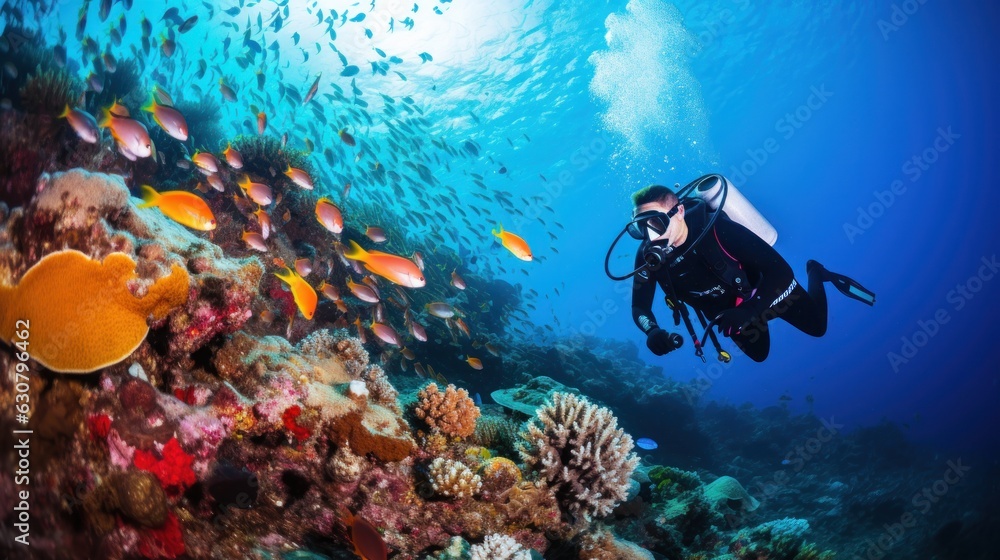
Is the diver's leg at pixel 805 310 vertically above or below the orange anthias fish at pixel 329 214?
above

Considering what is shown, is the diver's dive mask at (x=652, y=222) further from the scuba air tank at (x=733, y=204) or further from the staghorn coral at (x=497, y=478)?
the staghorn coral at (x=497, y=478)

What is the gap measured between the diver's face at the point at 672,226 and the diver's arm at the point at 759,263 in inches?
19.6

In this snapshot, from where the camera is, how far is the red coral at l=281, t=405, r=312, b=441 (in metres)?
3.16

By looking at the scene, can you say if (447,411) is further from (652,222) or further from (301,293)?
(652,222)

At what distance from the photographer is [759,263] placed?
5008 mm

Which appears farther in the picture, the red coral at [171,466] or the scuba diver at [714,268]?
the scuba diver at [714,268]

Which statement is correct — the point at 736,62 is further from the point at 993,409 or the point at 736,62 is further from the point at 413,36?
the point at 993,409

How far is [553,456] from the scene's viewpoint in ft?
12.8

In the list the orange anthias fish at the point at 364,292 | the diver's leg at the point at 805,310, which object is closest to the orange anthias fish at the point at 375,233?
the orange anthias fish at the point at 364,292

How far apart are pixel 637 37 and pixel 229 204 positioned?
30978mm

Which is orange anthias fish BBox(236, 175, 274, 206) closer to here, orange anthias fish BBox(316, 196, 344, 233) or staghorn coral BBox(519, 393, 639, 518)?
orange anthias fish BBox(316, 196, 344, 233)

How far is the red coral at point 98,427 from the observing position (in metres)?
2.58

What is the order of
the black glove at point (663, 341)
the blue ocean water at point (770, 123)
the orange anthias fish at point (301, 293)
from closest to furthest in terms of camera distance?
the orange anthias fish at point (301, 293) < the black glove at point (663, 341) < the blue ocean water at point (770, 123)

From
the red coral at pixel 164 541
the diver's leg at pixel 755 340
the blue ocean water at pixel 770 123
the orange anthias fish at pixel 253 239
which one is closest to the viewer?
the red coral at pixel 164 541
